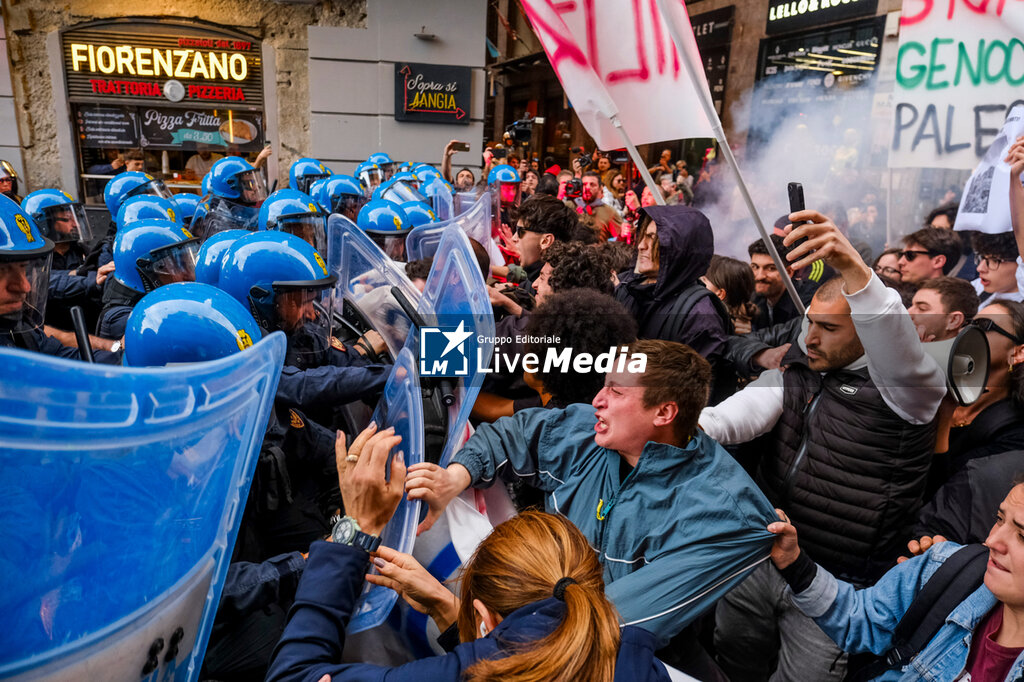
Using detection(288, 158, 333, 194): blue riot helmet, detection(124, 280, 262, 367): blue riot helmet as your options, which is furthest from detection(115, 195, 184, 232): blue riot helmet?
detection(124, 280, 262, 367): blue riot helmet

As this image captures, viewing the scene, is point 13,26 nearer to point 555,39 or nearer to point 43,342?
point 43,342

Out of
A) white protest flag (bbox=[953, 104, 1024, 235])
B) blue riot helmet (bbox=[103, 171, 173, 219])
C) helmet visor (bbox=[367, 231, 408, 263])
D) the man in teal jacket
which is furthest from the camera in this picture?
blue riot helmet (bbox=[103, 171, 173, 219])

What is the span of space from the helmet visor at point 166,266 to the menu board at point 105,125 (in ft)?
26.8

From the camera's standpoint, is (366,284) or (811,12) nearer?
(366,284)

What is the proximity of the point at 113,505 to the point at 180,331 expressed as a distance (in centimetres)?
98

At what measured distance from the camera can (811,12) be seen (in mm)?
4770

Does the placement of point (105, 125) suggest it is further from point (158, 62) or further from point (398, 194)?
point (398, 194)

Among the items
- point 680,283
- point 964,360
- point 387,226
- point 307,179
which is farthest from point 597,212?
point 964,360

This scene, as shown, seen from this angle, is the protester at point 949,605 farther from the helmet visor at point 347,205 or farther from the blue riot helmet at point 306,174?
the blue riot helmet at point 306,174

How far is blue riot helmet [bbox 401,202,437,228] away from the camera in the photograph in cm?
419

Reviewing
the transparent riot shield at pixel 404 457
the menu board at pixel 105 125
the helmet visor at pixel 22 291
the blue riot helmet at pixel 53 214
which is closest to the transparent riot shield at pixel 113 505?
the transparent riot shield at pixel 404 457

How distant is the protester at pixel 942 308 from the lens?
1851 millimetres

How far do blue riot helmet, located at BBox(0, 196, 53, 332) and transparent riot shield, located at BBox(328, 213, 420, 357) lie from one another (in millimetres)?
1145

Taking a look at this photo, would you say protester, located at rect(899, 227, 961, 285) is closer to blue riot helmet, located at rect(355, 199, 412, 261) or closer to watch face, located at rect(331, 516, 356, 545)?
blue riot helmet, located at rect(355, 199, 412, 261)
